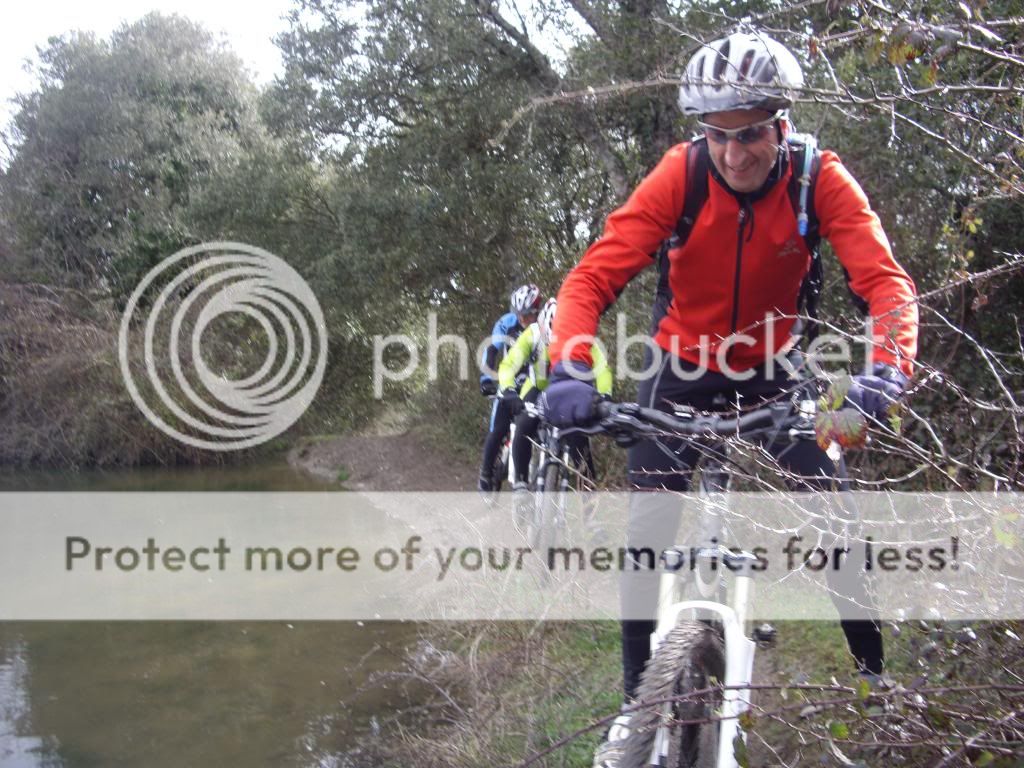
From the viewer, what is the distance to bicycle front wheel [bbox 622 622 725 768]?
2699 mm

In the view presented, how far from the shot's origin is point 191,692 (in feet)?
18.4

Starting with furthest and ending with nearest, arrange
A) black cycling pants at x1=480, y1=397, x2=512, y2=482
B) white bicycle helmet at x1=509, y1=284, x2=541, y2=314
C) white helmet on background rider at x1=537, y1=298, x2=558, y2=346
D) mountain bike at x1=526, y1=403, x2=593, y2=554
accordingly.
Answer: black cycling pants at x1=480, y1=397, x2=512, y2=482 < white bicycle helmet at x1=509, y1=284, x2=541, y2=314 < white helmet on background rider at x1=537, y1=298, x2=558, y2=346 < mountain bike at x1=526, y1=403, x2=593, y2=554

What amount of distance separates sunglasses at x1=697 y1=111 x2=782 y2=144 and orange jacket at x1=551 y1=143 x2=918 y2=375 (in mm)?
188

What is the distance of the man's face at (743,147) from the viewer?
3.12 m

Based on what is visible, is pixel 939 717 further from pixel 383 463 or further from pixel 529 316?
pixel 383 463

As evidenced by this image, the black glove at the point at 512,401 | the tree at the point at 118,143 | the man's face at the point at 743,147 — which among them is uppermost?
the tree at the point at 118,143

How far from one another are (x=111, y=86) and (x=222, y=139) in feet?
14.0

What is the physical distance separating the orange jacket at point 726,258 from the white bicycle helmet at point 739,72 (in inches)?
11.3

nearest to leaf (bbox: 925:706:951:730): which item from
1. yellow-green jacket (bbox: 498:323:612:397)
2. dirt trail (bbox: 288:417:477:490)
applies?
yellow-green jacket (bbox: 498:323:612:397)

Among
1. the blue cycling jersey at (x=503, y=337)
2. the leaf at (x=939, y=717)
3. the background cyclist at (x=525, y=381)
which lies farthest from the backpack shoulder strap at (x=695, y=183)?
the blue cycling jersey at (x=503, y=337)

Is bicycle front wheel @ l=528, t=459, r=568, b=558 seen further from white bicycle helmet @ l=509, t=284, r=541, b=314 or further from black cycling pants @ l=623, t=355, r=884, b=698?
black cycling pants @ l=623, t=355, r=884, b=698

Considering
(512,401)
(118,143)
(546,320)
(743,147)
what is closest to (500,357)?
(512,401)

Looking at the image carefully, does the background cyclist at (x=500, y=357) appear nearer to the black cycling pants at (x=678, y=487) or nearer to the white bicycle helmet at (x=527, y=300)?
the white bicycle helmet at (x=527, y=300)

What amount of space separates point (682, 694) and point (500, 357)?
6.98 m
